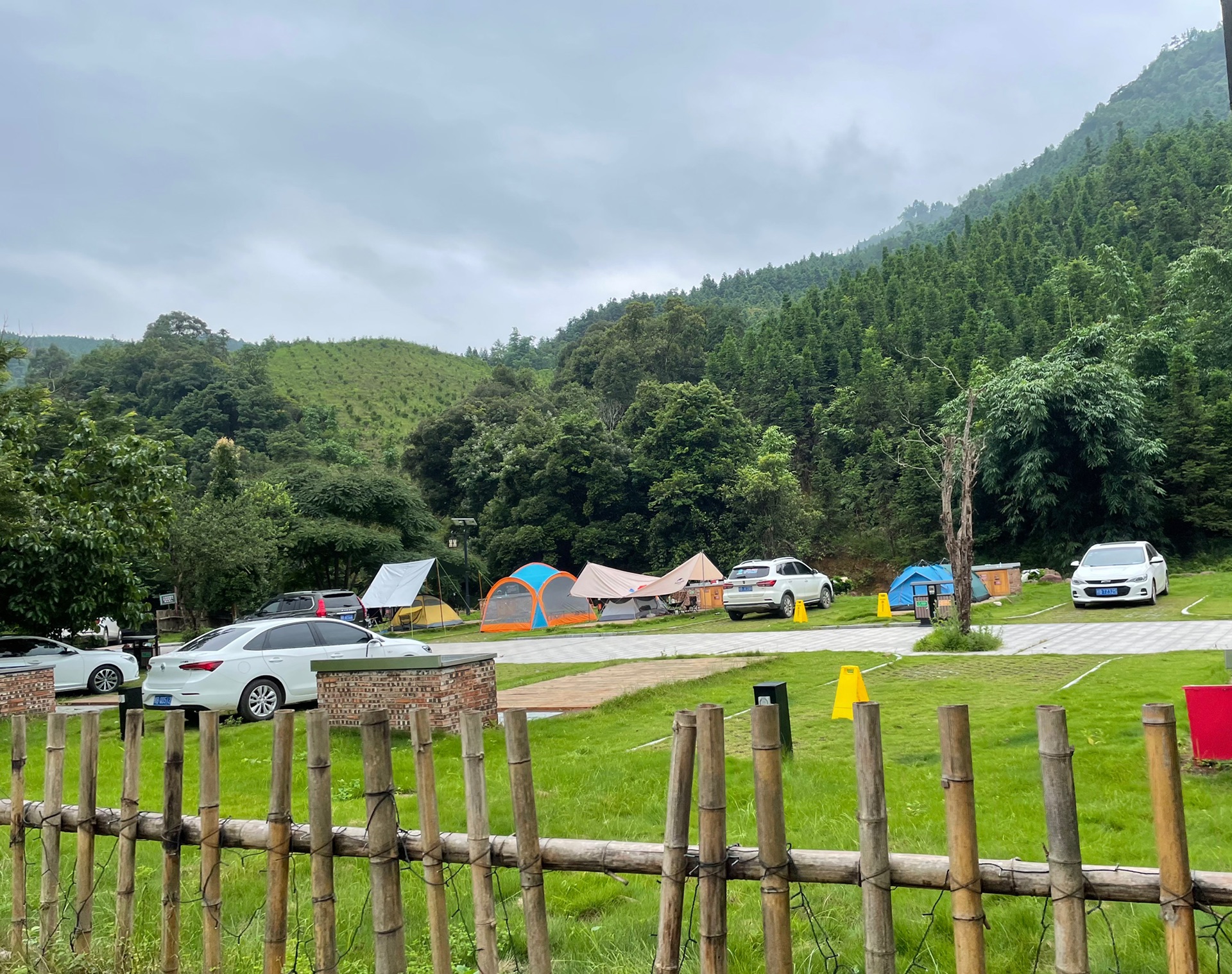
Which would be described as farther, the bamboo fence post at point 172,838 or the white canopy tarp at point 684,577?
the white canopy tarp at point 684,577

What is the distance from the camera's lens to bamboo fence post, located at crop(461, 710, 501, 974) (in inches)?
118

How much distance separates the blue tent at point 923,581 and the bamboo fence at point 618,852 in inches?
837

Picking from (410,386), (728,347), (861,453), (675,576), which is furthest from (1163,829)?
(410,386)

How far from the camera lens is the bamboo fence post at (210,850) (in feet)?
11.5

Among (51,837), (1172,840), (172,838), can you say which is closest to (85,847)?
(51,837)

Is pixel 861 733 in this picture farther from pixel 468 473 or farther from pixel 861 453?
pixel 468 473

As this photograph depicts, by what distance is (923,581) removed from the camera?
77.4 ft

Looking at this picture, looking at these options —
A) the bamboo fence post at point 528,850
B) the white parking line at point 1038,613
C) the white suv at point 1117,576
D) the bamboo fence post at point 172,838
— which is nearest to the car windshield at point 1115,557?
the white suv at point 1117,576

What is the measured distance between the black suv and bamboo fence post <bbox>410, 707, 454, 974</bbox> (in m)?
25.8

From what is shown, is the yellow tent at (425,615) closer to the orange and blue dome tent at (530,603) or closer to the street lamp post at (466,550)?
the street lamp post at (466,550)

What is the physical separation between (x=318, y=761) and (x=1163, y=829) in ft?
8.19

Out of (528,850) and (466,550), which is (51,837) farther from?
(466,550)

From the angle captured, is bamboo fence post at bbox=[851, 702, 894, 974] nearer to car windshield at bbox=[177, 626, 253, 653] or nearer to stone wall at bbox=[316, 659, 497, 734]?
stone wall at bbox=[316, 659, 497, 734]

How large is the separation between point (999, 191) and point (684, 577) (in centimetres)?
10854
